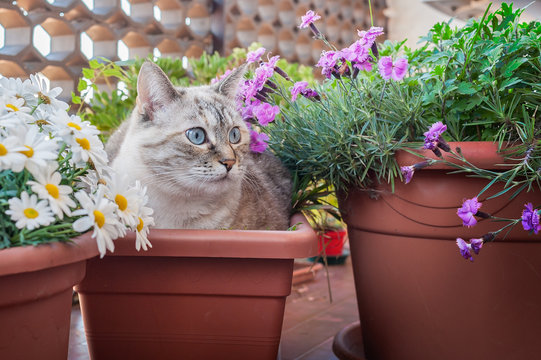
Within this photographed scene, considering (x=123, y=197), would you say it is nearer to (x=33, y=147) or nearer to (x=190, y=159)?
(x=33, y=147)

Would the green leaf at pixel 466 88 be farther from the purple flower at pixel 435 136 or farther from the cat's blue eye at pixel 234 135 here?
the cat's blue eye at pixel 234 135

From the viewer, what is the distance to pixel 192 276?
4.01ft

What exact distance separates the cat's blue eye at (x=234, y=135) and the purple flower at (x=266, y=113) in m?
0.10

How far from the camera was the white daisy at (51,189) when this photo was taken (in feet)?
2.78

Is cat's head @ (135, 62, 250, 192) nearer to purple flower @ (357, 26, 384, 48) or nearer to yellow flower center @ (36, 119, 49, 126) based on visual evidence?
yellow flower center @ (36, 119, 49, 126)

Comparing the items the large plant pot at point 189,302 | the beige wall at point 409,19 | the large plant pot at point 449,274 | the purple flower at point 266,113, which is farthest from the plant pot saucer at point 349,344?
the beige wall at point 409,19

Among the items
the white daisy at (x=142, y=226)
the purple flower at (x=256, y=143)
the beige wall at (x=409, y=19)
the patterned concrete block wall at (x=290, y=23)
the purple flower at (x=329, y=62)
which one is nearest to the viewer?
the white daisy at (x=142, y=226)

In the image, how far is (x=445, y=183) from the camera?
1.27 metres

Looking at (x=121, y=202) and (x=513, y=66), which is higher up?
(x=513, y=66)

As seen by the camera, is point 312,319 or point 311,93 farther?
point 312,319

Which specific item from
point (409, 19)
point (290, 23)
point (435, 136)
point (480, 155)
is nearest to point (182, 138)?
point (435, 136)

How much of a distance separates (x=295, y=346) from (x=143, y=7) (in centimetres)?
226

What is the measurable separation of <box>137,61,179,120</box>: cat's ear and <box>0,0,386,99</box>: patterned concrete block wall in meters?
1.19

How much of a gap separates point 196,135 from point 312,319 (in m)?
0.94
